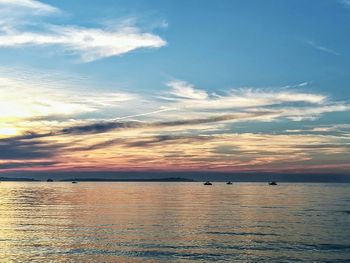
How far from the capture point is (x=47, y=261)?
1660 inches

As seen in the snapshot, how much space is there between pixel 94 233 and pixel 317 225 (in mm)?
33972

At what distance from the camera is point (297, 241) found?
53781mm

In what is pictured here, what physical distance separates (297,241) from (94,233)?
26.3 metres

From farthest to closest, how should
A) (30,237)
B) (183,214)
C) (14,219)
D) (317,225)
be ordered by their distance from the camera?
(183,214) < (14,219) < (317,225) < (30,237)

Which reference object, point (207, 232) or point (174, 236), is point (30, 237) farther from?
point (207, 232)

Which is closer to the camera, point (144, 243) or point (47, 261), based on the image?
point (47, 261)

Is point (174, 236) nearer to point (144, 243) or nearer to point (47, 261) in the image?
point (144, 243)

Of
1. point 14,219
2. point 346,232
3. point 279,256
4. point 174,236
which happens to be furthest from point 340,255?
point 14,219

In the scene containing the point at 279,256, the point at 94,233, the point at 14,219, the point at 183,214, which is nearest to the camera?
the point at 279,256

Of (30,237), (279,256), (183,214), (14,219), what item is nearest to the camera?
(279,256)

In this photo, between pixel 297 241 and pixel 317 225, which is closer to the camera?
pixel 297 241

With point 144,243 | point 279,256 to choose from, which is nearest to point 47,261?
point 144,243

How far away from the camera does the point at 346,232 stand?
6050 cm

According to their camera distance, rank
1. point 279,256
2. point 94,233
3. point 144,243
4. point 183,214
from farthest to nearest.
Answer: point 183,214, point 94,233, point 144,243, point 279,256
